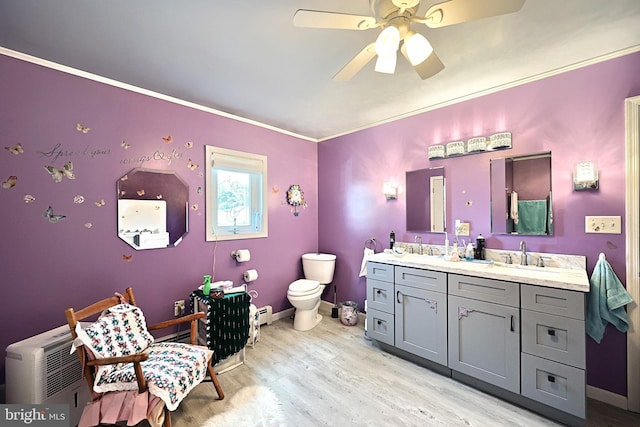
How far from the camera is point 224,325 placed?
213 cm

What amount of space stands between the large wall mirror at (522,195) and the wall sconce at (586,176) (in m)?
0.17

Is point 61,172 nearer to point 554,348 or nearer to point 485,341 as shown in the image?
point 485,341

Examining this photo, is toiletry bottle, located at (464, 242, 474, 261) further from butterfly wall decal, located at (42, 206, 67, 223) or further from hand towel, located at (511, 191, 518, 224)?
butterfly wall decal, located at (42, 206, 67, 223)

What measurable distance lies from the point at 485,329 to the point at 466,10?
197 centimetres

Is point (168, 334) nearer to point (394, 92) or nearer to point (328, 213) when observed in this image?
point (328, 213)

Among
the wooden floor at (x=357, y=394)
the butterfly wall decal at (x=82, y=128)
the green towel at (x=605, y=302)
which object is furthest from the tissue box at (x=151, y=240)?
the green towel at (x=605, y=302)

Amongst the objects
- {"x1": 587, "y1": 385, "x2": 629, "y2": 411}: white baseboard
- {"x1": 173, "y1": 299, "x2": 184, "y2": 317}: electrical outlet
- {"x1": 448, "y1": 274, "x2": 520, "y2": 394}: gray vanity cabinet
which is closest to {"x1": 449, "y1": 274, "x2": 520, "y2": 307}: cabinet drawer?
{"x1": 448, "y1": 274, "x2": 520, "y2": 394}: gray vanity cabinet

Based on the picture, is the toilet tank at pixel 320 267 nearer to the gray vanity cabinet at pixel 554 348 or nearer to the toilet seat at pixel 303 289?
the toilet seat at pixel 303 289

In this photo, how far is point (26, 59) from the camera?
175 centimetres

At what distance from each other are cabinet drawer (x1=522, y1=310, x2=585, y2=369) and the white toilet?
1904mm

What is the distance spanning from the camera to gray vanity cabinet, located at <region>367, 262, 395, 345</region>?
2.41m

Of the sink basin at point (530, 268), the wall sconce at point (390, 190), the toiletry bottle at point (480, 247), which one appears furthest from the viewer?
the wall sconce at point (390, 190)

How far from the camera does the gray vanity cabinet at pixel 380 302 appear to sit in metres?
2.41

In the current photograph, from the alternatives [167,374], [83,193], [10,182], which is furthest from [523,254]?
[10,182]
